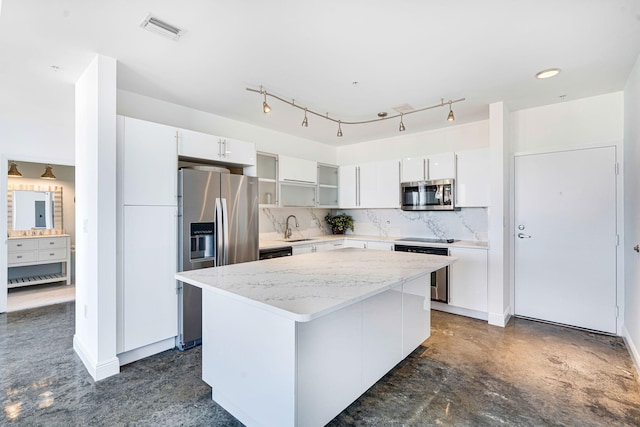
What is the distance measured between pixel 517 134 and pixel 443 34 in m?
2.27

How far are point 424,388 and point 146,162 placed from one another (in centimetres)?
298

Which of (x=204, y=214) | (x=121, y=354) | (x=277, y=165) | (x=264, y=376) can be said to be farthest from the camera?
(x=277, y=165)

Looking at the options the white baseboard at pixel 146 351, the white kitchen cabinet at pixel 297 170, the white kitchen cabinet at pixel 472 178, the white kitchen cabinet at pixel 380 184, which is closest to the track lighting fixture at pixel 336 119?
the white kitchen cabinet at pixel 472 178

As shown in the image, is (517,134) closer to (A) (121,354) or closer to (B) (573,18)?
(B) (573,18)

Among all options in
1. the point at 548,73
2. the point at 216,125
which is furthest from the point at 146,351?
the point at 548,73

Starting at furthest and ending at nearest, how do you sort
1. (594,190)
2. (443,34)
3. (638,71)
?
1. (594,190)
2. (638,71)
3. (443,34)

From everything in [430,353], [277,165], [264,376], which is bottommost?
[430,353]

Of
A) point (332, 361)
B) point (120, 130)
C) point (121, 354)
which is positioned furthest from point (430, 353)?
point (120, 130)

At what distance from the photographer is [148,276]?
274 centimetres

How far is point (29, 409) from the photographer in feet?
6.68

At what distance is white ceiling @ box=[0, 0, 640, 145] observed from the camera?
1.85 m

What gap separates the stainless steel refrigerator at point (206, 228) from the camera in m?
2.92

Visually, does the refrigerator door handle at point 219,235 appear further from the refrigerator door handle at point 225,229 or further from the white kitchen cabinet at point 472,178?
the white kitchen cabinet at point 472,178

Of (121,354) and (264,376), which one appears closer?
(264,376)
